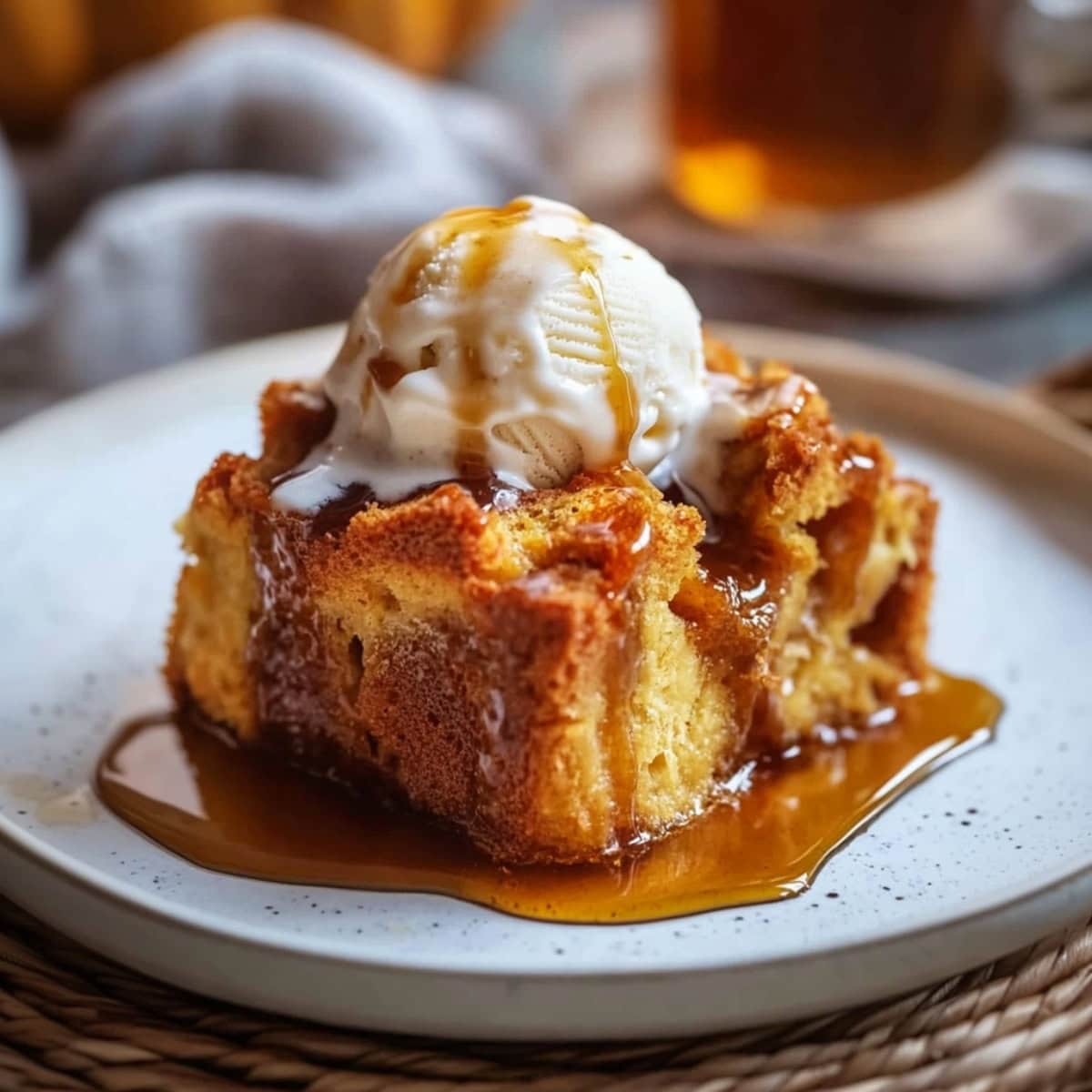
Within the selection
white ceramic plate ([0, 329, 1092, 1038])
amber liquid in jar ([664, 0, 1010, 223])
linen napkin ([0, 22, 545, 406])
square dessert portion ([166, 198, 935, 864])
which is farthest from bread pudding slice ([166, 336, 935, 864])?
amber liquid in jar ([664, 0, 1010, 223])

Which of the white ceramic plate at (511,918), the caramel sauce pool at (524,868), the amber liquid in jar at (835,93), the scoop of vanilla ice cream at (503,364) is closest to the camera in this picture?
the white ceramic plate at (511,918)

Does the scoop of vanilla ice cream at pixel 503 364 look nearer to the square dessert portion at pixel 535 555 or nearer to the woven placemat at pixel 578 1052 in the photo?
the square dessert portion at pixel 535 555

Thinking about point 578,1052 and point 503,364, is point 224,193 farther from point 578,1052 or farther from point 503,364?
point 578,1052

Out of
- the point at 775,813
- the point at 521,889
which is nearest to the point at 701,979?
the point at 521,889

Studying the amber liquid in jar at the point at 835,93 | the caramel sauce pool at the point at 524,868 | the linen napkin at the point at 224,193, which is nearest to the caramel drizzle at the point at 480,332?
the caramel sauce pool at the point at 524,868

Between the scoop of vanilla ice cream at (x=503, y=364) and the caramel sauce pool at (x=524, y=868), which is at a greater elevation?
the scoop of vanilla ice cream at (x=503, y=364)

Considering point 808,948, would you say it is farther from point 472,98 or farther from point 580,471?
point 472,98

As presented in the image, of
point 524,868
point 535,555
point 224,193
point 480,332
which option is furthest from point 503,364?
point 224,193

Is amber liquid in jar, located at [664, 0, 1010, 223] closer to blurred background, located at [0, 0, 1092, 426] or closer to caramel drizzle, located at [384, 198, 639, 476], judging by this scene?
blurred background, located at [0, 0, 1092, 426]
